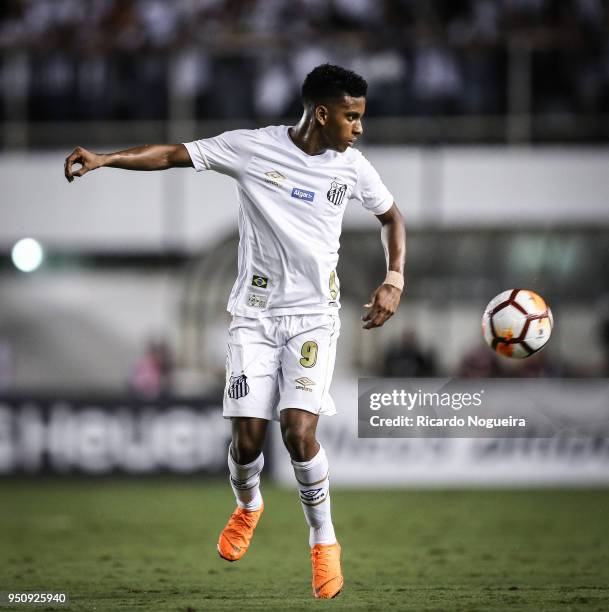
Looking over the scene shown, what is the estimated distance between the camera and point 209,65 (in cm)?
2050

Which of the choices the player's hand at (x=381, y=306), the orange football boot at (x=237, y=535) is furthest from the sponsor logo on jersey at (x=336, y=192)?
the orange football boot at (x=237, y=535)

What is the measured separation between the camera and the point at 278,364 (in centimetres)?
680

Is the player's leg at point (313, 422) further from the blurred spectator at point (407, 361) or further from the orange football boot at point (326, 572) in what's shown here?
the blurred spectator at point (407, 361)

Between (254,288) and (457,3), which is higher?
(457,3)

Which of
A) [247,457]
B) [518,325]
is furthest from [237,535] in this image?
[518,325]

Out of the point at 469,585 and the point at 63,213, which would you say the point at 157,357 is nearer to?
the point at 63,213

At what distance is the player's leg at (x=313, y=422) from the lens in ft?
21.8

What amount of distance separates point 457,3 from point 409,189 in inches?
119

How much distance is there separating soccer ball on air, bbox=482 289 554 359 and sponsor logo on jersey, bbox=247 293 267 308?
1424 mm

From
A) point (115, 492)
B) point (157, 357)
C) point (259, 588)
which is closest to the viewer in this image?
point (259, 588)

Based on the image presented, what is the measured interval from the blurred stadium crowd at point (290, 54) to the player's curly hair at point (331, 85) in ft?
41.4

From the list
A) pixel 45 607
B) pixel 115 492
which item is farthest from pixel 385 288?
pixel 115 492


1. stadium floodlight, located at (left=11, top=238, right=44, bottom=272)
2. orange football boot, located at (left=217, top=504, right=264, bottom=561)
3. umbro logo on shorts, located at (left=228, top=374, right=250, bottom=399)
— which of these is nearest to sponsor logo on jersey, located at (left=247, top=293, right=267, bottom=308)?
umbro logo on shorts, located at (left=228, top=374, right=250, bottom=399)

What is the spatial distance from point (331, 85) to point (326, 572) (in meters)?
2.49
